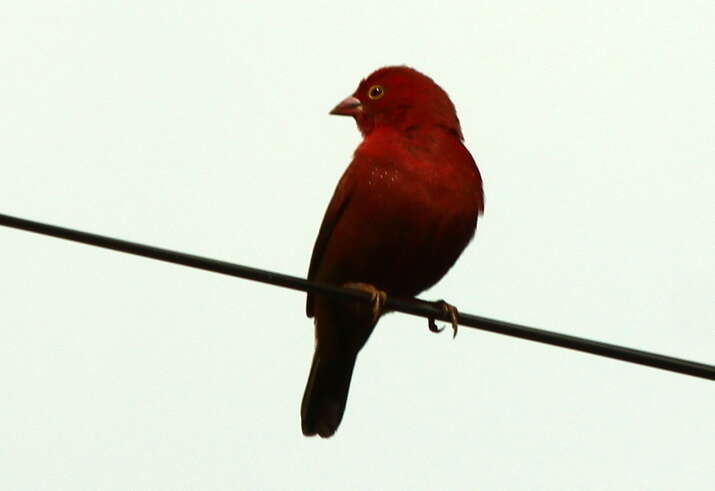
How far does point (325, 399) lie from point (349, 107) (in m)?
1.69

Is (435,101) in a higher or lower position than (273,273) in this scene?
higher

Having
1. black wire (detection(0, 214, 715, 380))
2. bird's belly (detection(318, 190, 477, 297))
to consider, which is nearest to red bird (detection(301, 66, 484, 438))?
bird's belly (detection(318, 190, 477, 297))

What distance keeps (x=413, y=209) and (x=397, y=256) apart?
252mm

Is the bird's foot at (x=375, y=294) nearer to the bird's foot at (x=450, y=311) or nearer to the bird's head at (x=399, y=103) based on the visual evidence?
the bird's foot at (x=450, y=311)

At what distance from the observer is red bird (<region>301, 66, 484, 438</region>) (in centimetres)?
659

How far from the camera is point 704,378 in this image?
4.63m

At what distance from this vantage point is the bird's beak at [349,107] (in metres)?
7.77

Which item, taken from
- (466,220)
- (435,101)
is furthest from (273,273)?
(435,101)

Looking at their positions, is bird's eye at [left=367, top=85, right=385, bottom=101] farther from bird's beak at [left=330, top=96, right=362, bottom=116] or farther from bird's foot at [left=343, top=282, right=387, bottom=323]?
bird's foot at [left=343, top=282, right=387, bottom=323]

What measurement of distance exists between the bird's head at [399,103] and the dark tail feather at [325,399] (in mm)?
1363

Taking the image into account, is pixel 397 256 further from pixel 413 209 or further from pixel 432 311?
pixel 432 311

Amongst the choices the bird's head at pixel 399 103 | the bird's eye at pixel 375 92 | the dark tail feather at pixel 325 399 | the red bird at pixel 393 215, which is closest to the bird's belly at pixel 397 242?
the red bird at pixel 393 215

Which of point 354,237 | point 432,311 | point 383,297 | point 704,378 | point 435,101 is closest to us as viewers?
point 704,378

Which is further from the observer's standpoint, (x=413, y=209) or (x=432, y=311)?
(x=413, y=209)
